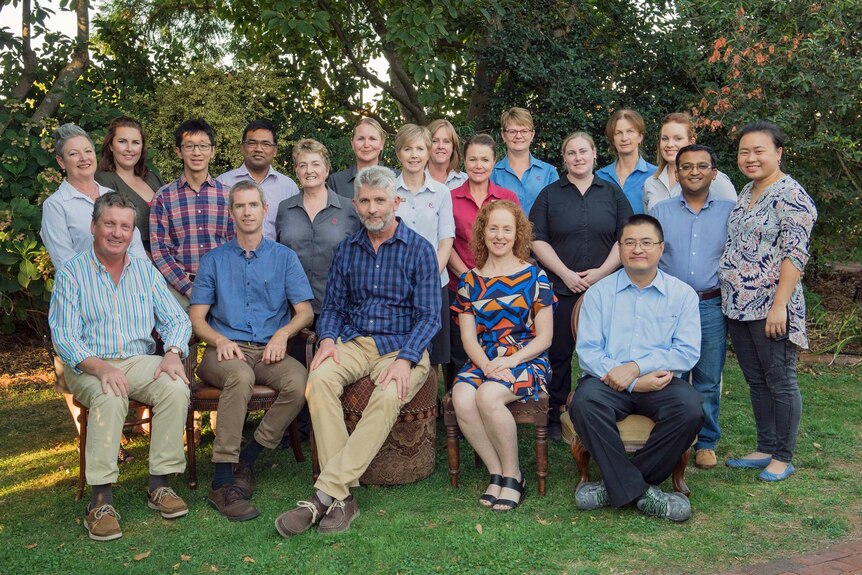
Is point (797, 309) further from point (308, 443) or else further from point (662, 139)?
point (308, 443)

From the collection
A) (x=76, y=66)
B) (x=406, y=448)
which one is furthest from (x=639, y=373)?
(x=76, y=66)

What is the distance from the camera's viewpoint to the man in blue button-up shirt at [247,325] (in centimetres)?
465

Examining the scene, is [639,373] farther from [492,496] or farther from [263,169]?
[263,169]

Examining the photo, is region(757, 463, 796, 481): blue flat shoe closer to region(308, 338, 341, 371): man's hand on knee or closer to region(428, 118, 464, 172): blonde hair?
region(308, 338, 341, 371): man's hand on knee

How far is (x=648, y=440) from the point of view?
14.3 ft

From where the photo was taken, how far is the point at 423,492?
4.76m

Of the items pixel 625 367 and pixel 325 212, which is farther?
pixel 325 212

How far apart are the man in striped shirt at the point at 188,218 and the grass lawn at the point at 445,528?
125 cm

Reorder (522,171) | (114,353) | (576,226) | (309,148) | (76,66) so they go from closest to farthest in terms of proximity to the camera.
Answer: (114,353), (309,148), (576,226), (522,171), (76,66)

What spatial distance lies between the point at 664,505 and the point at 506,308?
1.36 m

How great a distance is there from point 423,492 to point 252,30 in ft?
22.0

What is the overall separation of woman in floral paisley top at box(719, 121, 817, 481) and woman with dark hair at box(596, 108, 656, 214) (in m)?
Result: 0.87

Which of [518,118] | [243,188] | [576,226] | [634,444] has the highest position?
[518,118]

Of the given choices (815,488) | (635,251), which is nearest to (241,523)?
(635,251)
